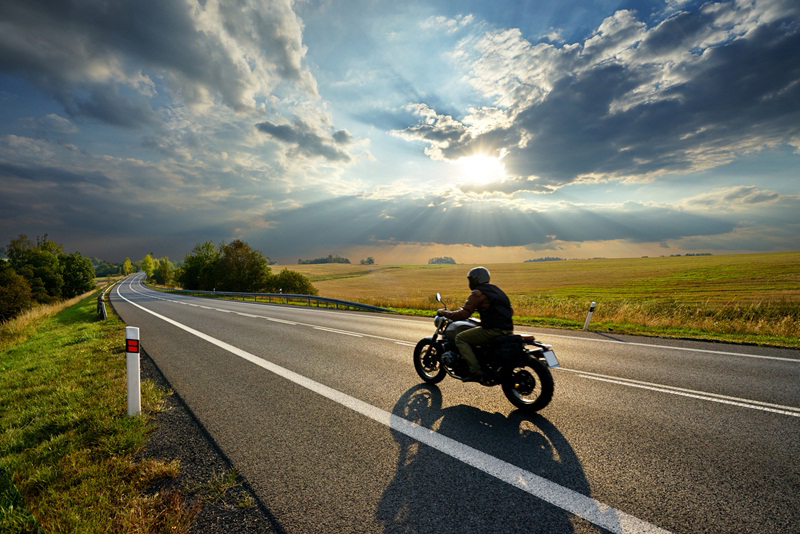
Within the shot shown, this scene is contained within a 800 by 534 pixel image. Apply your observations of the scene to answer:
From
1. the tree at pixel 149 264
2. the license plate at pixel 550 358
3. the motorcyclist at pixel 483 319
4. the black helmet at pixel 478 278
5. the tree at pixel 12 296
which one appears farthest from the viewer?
the tree at pixel 149 264

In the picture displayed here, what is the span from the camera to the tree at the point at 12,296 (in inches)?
1372

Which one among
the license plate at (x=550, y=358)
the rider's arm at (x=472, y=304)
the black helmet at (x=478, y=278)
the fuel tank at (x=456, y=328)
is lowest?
the license plate at (x=550, y=358)

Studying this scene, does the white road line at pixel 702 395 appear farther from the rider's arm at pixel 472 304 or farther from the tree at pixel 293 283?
the tree at pixel 293 283

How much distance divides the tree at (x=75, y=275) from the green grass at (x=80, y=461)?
85064 millimetres

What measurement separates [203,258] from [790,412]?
60.2 metres

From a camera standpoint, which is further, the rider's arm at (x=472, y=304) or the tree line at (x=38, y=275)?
the tree line at (x=38, y=275)

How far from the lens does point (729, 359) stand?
6559 mm

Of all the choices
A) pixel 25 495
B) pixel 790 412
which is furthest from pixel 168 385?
pixel 790 412

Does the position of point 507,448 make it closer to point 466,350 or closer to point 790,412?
point 466,350

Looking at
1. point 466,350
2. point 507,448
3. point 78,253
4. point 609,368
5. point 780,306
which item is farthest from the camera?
point 78,253

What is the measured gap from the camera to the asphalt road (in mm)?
2406

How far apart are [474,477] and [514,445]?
2.42 ft

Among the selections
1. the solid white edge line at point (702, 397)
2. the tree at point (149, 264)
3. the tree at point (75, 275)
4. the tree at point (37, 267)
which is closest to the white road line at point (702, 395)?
the solid white edge line at point (702, 397)

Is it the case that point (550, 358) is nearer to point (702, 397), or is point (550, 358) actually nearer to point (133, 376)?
point (702, 397)
